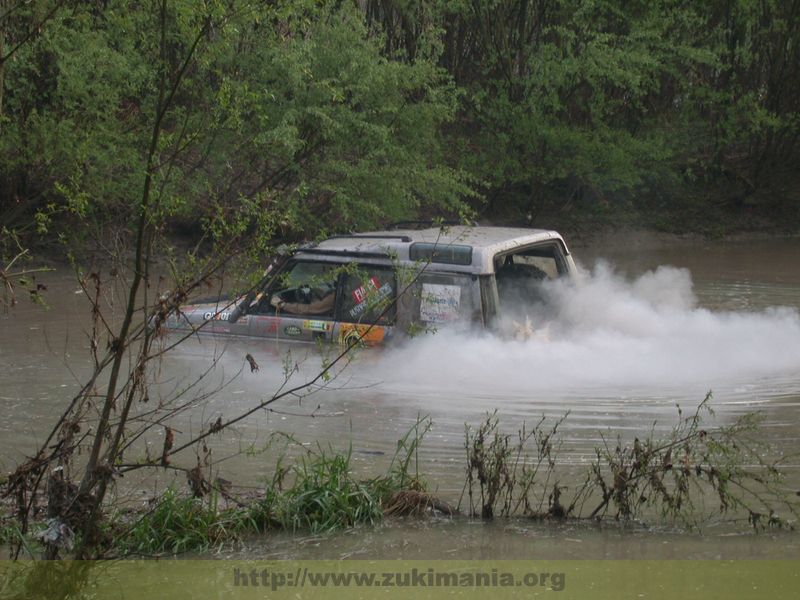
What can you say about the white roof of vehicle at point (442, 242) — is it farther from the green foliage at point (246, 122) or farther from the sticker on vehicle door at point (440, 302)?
the green foliage at point (246, 122)

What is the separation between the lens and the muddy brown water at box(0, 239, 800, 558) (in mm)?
5598

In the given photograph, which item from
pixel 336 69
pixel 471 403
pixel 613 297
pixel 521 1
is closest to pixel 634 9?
pixel 521 1

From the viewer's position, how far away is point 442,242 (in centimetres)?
840

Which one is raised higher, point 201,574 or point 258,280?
point 258,280

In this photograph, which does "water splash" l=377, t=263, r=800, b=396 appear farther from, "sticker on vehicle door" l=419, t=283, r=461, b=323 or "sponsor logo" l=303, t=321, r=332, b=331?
"sponsor logo" l=303, t=321, r=332, b=331

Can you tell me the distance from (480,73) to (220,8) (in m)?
17.3

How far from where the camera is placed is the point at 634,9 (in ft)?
68.0

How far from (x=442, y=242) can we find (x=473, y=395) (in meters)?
1.30

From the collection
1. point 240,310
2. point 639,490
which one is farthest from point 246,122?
point 639,490

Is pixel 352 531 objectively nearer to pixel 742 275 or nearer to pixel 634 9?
pixel 742 275

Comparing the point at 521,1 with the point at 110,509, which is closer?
the point at 110,509

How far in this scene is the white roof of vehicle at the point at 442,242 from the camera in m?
8.18

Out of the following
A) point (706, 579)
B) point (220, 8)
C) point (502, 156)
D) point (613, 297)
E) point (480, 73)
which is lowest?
point (706, 579)

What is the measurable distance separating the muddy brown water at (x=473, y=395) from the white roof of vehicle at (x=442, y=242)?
0.67 m
